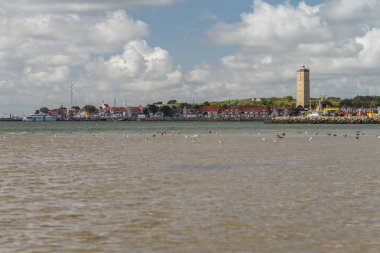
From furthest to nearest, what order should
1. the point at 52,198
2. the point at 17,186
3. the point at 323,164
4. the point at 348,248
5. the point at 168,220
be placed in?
the point at 323,164, the point at 17,186, the point at 52,198, the point at 168,220, the point at 348,248

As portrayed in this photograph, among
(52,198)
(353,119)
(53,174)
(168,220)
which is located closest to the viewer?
(168,220)

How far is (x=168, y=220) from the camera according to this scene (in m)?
14.0

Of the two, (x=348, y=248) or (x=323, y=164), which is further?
(x=323, y=164)

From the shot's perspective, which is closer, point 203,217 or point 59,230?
point 59,230

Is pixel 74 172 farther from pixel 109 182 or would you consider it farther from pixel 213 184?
pixel 213 184

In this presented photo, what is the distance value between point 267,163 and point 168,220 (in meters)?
17.7

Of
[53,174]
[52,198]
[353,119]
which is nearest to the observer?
[52,198]

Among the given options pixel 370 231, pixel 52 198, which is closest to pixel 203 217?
pixel 370 231

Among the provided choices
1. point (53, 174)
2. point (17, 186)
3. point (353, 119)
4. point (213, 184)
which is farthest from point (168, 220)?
point (353, 119)

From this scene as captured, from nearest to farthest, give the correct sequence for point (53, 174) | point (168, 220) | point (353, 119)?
1. point (168, 220)
2. point (53, 174)
3. point (353, 119)

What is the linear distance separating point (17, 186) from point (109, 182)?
3.38 m

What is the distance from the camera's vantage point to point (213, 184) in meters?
21.1

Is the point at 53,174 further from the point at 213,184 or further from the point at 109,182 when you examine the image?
the point at 213,184

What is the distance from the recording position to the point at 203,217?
47.2 ft
